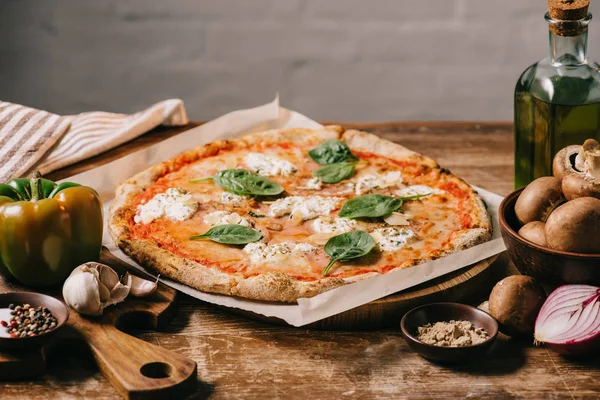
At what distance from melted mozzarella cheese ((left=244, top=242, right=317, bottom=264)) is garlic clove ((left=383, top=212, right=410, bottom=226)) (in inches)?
13.7

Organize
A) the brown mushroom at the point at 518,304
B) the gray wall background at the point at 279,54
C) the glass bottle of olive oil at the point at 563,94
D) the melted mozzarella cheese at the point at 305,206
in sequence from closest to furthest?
the brown mushroom at the point at 518,304, the glass bottle of olive oil at the point at 563,94, the melted mozzarella cheese at the point at 305,206, the gray wall background at the point at 279,54

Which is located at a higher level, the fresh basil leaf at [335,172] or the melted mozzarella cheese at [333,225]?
the fresh basil leaf at [335,172]

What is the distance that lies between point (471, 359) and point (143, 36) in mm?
4027

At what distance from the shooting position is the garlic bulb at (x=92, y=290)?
8.42 ft

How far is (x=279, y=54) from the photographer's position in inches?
230

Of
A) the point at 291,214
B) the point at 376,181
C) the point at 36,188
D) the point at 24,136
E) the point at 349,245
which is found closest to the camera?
the point at 36,188

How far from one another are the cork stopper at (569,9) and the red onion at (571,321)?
1.01 metres

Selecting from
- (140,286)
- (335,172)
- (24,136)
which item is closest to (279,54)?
(24,136)

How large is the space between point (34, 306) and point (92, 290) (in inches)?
6.7

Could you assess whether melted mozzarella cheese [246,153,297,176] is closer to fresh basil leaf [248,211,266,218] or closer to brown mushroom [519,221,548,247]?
fresh basil leaf [248,211,266,218]

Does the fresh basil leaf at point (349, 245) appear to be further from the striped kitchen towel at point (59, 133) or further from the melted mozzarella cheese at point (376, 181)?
the striped kitchen towel at point (59, 133)

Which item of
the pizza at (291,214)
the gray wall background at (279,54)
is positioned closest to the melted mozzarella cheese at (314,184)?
the pizza at (291,214)

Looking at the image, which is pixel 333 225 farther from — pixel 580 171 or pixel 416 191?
pixel 580 171

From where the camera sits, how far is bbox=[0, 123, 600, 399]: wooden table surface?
Answer: 2.31 m
